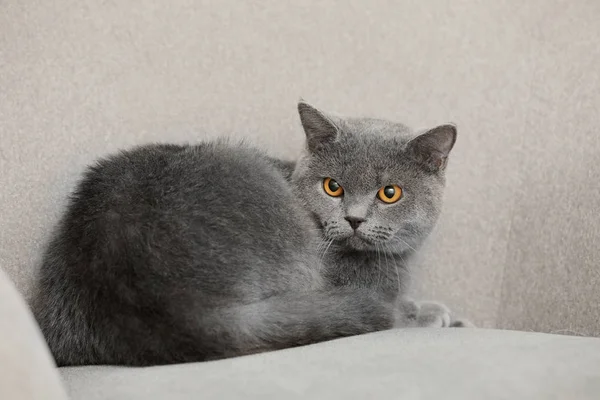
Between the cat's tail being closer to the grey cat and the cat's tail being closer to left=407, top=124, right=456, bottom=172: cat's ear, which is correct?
the grey cat

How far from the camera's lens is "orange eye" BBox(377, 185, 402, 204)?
1710 mm

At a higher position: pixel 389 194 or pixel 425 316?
pixel 389 194

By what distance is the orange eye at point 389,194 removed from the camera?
1.71 m

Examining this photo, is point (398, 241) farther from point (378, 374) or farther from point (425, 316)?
point (378, 374)

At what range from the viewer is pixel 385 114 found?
6.92 feet

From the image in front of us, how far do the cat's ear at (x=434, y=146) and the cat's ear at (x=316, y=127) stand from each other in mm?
194

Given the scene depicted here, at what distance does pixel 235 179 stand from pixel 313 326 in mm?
353

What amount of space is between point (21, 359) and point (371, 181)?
3.30 feet

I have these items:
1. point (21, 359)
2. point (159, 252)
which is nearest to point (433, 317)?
point (159, 252)

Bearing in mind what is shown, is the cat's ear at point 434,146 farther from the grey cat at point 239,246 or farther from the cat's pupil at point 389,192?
the cat's pupil at point 389,192

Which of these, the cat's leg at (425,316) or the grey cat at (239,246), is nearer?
the grey cat at (239,246)

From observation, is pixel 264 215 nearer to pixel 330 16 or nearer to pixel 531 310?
pixel 330 16

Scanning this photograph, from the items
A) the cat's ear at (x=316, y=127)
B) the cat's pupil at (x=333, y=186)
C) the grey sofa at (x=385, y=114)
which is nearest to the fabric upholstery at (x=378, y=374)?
the grey sofa at (x=385, y=114)

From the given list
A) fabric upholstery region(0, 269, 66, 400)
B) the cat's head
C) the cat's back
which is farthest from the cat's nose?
fabric upholstery region(0, 269, 66, 400)
